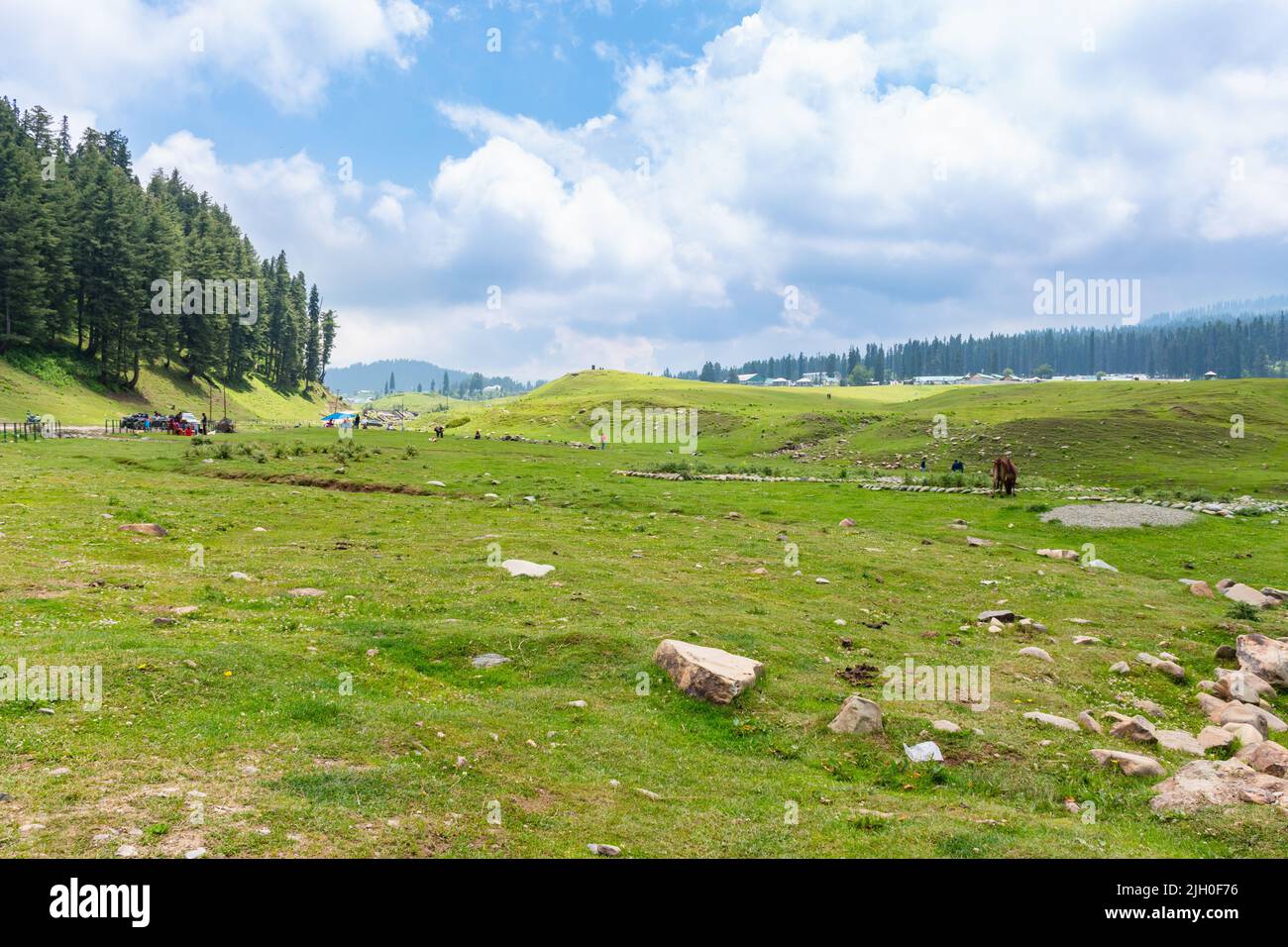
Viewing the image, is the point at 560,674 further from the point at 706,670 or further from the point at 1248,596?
the point at 1248,596

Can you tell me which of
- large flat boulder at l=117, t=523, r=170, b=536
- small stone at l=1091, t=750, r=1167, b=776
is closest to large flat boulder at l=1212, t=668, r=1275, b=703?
small stone at l=1091, t=750, r=1167, b=776

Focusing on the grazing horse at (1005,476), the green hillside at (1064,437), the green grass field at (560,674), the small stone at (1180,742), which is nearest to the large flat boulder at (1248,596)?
the green grass field at (560,674)

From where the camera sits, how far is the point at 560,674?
47.9 ft

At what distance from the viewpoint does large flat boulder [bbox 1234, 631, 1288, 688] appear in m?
15.8

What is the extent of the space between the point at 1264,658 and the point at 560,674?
14992 millimetres

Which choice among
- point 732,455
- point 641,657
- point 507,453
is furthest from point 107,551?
point 732,455

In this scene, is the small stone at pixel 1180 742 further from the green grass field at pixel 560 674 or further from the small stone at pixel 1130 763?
the small stone at pixel 1130 763

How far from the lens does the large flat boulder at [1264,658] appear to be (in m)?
15.8

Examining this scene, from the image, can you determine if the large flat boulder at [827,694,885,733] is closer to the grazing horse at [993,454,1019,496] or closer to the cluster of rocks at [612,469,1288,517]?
the cluster of rocks at [612,469,1288,517]

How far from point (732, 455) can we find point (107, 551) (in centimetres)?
6556

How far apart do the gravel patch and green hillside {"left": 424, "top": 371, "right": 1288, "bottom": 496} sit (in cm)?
1822

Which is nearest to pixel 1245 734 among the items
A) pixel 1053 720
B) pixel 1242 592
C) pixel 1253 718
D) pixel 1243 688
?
pixel 1253 718
